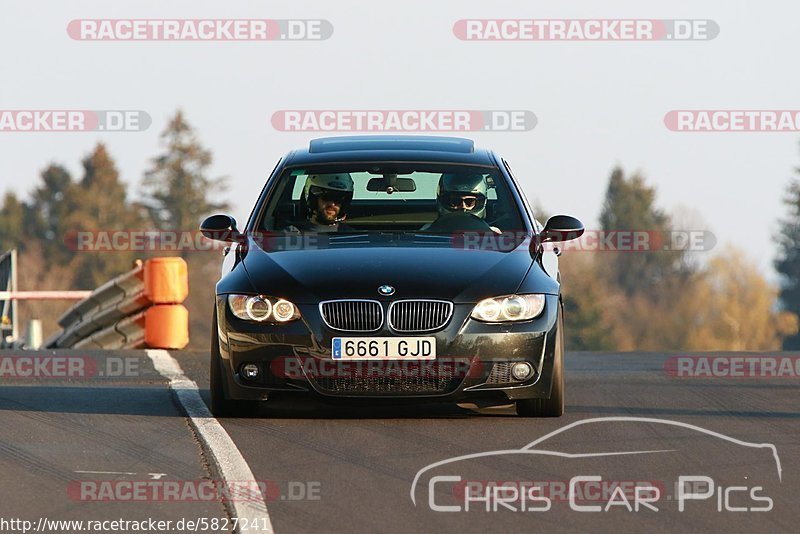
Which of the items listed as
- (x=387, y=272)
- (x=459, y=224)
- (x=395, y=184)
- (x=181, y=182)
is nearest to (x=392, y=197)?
(x=395, y=184)

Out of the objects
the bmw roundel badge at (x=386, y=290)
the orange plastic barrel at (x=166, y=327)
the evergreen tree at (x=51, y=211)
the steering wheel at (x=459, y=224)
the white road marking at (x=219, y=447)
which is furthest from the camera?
the evergreen tree at (x=51, y=211)

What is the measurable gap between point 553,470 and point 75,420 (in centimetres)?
309

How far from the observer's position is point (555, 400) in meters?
9.24

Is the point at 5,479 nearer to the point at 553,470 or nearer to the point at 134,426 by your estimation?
the point at 134,426

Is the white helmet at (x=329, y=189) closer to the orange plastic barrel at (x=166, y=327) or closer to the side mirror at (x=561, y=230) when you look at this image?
the side mirror at (x=561, y=230)

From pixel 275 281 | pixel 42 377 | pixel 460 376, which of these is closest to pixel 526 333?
pixel 460 376

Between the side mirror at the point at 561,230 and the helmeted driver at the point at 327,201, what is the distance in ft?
4.05

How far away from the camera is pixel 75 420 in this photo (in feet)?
30.1

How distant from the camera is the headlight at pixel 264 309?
29.3 feet

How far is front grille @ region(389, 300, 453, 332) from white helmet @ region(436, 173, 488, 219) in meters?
1.57

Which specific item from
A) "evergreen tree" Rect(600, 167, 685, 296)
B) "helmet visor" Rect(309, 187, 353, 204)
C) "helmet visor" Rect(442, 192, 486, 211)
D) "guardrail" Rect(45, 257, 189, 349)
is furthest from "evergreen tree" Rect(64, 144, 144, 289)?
"helmet visor" Rect(442, 192, 486, 211)

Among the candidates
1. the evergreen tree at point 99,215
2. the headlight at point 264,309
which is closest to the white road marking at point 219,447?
the headlight at point 264,309

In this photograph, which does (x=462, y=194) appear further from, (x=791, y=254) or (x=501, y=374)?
(x=791, y=254)

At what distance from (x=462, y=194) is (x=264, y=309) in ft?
6.68
